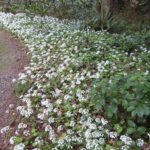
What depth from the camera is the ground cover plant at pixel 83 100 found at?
5.36 meters

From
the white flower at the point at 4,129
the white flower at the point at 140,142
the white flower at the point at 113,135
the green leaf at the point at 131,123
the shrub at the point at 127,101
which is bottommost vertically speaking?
the white flower at the point at 4,129

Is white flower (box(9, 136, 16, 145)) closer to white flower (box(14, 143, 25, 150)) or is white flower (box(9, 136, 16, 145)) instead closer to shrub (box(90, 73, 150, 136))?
white flower (box(14, 143, 25, 150))

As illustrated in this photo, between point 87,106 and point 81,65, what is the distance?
79.8 inches

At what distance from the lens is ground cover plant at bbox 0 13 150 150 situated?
5.36 metres

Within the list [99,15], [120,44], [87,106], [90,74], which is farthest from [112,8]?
[87,106]

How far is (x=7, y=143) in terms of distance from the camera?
19.7 ft

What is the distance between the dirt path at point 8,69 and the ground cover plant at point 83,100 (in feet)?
0.80

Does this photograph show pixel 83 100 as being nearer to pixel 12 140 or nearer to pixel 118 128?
pixel 118 128

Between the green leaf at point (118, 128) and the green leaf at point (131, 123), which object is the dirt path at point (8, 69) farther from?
the green leaf at point (131, 123)

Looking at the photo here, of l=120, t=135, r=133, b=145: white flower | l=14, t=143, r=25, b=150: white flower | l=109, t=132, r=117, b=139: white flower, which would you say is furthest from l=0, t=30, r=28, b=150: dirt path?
A: l=120, t=135, r=133, b=145: white flower

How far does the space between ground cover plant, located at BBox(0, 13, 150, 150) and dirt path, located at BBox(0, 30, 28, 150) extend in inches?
9.6

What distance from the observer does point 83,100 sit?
20.6ft

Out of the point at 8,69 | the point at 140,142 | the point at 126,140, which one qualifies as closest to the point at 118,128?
the point at 126,140

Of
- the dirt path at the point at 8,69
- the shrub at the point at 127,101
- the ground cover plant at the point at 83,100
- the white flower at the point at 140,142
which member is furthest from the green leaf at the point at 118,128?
the dirt path at the point at 8,69
